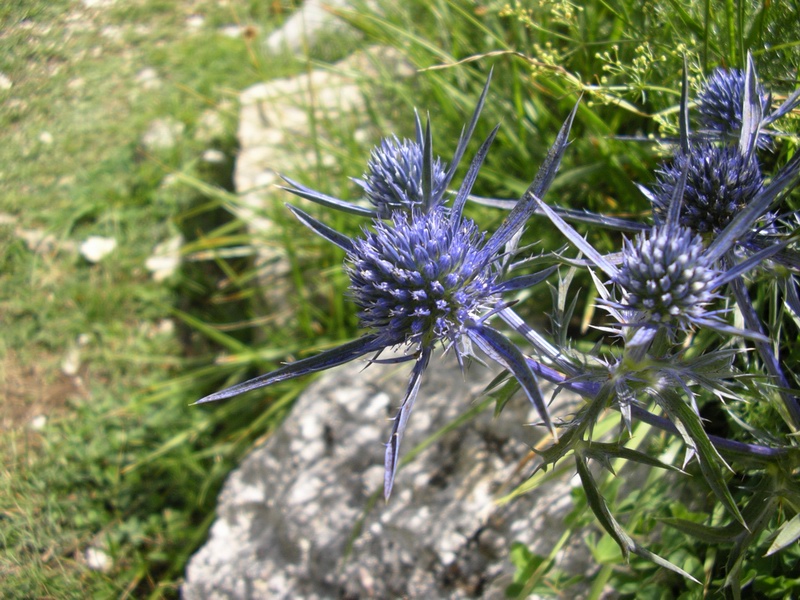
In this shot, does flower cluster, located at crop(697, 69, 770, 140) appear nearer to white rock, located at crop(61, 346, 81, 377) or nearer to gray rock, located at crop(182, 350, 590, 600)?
gray rock, located at crop(182, 350, 590, 600)

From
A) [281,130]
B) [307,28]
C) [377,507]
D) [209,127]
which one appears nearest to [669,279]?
[377,507]

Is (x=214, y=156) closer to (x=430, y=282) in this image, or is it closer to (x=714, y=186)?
(x=430, y=282)

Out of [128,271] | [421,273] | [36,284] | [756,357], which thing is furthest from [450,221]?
[36,284]

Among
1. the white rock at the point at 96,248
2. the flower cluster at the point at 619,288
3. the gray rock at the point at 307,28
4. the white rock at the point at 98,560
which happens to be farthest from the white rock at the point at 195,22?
the flower cluster at the point at 619,288

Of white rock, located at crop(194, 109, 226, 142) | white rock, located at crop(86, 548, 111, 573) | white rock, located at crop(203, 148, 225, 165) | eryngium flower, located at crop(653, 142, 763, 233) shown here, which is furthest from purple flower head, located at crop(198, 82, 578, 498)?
white rock, located at crop(194, 109, 226, 142)

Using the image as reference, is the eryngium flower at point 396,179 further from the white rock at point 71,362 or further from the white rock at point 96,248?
the white rock at point 96,248

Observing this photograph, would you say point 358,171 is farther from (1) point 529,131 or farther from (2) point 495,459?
(2) point 495,459
